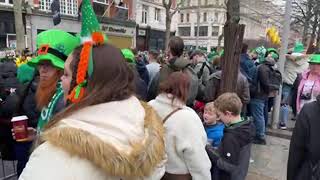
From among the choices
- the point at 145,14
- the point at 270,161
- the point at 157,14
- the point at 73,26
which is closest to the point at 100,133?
the point at 270,161

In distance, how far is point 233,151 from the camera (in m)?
3.31

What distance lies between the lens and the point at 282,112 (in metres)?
8.30

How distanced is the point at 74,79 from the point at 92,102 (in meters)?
0.19

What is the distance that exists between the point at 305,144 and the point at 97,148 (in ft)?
5.69

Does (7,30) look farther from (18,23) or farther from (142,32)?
(142,32)

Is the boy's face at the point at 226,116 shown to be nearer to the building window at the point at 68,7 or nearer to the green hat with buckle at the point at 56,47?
the green hat with buckle at the point at 56,47

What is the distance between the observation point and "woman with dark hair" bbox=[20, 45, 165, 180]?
1260mm

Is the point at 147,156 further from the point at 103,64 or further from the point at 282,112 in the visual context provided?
the point at 282,112

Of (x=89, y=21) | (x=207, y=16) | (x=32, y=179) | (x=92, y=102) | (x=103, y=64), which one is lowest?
(x=32, y=179)

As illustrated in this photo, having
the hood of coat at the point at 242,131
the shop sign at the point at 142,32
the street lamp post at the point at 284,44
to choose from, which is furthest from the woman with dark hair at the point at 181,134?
the shop sign at the point at 142,32

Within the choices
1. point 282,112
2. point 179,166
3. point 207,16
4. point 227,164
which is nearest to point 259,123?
point 282,112

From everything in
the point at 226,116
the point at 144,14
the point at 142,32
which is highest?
the point at 144,14

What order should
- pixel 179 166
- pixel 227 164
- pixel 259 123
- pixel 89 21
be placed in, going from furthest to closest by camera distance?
pixel 259 123 → pixel 227 164 → pixel 179 166 → pixel 89 21

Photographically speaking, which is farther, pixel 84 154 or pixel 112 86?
pixel 112 86
